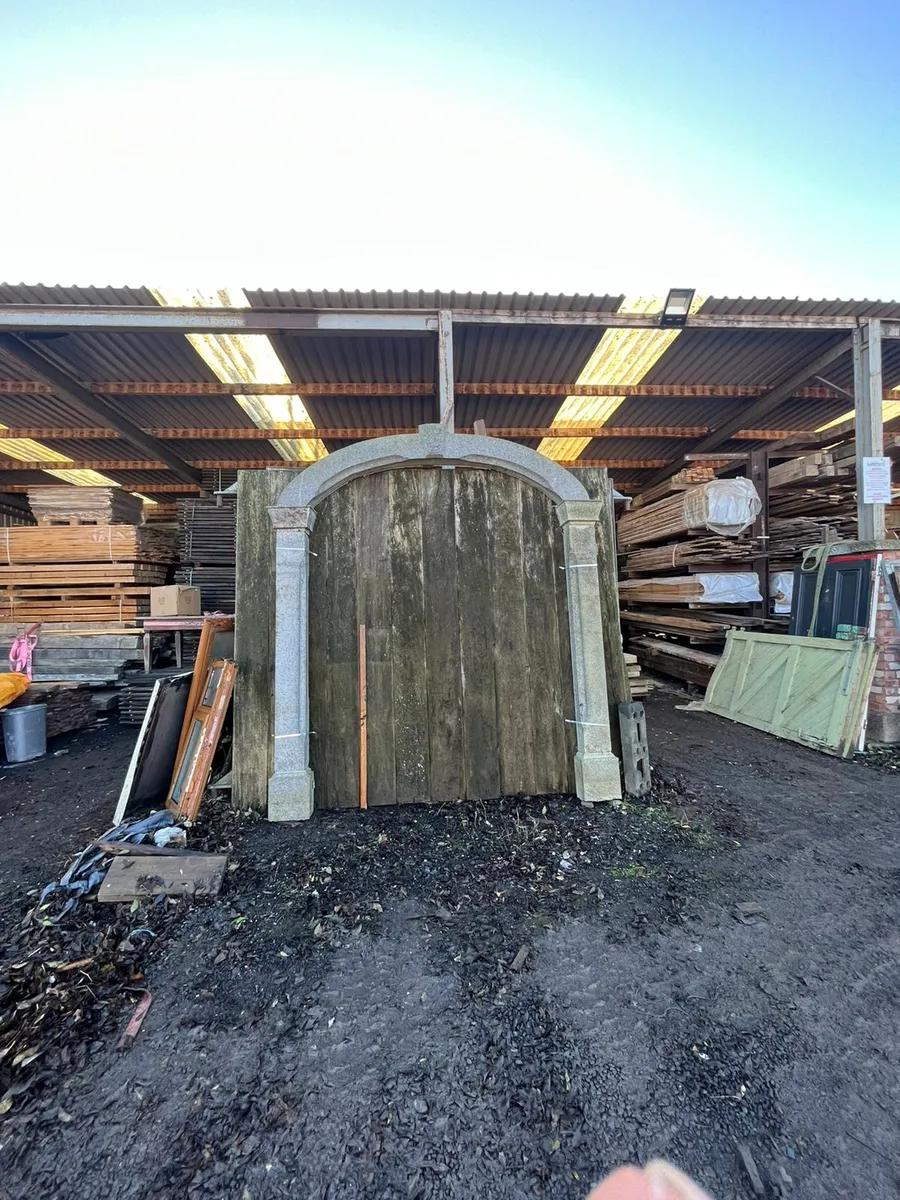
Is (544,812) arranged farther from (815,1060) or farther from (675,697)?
(675,697)

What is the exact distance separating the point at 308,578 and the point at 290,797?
70.5 inches

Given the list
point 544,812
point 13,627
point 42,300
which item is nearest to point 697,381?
point 544,812

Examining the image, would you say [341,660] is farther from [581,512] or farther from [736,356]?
[736,356]

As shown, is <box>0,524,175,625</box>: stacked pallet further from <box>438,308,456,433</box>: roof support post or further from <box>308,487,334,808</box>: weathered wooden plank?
<box>438,308,456,433</box>: roof support post

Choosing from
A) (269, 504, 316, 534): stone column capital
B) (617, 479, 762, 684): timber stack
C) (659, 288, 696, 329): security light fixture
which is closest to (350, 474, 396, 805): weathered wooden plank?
(269, 504, 316, 534): stone column capital

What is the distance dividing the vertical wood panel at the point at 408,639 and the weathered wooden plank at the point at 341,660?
1.15ft

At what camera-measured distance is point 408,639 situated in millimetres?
3889

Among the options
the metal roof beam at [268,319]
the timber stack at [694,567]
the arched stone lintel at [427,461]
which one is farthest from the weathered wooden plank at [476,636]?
the timber stack at [694,567]

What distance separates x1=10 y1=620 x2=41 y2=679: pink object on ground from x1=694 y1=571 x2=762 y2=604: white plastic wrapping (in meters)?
11.0

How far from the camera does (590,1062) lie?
173 centimetres

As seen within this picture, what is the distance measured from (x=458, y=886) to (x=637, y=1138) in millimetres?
1435

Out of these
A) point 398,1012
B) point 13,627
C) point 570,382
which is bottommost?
point 398,1012

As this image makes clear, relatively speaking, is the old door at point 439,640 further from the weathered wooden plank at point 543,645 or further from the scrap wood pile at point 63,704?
the scrap wood pile at point 63,704

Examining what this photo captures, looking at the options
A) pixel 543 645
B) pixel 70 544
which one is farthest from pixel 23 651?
pixel 543 645
